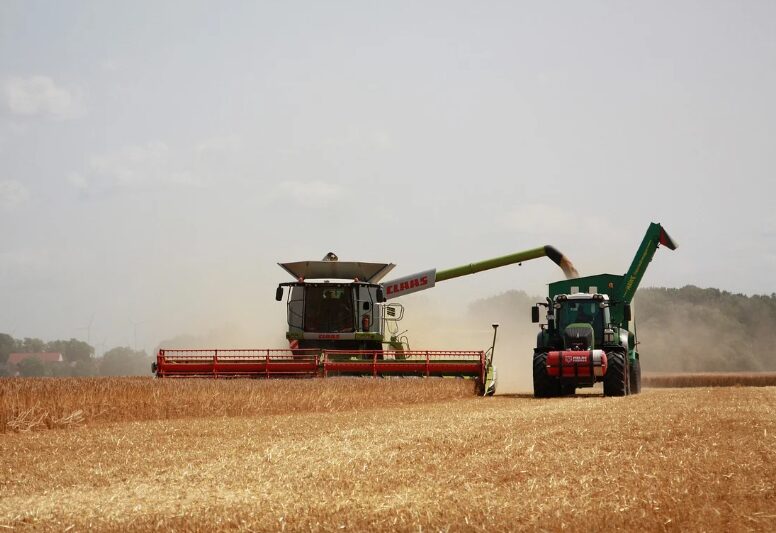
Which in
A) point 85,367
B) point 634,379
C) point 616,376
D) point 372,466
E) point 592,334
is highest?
point 592,334

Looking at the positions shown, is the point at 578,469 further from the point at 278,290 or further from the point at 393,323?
the point at 393,323

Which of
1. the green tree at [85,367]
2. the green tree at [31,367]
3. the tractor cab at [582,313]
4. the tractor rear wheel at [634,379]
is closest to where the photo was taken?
the tractor cab at [582,313]

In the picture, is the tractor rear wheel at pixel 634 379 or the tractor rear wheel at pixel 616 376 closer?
the tractor rear wheel at pixel 616 376

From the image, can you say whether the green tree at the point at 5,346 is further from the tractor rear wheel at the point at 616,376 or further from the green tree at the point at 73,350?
the tractor rear wheel at the point at 616,376

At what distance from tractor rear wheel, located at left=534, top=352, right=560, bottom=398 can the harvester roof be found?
4.42 metres

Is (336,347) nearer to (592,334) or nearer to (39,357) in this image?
(592,334)

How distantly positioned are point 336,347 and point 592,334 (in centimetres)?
587

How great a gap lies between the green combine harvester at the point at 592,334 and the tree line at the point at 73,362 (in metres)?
79.6

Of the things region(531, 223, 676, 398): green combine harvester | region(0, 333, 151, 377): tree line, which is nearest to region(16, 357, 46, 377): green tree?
region(0, 333, 151, 377): tree line

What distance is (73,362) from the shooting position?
124 meters

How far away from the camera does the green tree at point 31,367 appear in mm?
99150

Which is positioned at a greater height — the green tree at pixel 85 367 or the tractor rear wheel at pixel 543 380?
the green tree at pixel 85 367

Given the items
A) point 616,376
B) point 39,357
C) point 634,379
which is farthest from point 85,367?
point 616,376

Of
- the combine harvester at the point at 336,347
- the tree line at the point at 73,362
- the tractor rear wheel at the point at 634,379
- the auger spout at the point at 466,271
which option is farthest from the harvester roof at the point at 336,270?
the tree line at the point at 73,362
